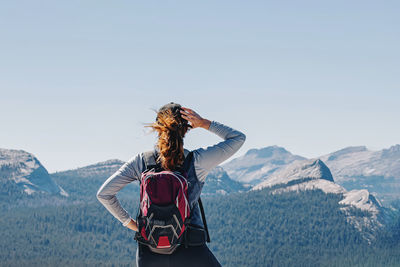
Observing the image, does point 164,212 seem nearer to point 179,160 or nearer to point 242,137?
point 179,160

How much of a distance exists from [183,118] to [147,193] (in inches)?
37.2

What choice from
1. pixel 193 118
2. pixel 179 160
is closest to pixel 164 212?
pixel 179 160

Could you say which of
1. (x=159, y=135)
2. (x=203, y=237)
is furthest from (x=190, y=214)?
(x=159, y=135)

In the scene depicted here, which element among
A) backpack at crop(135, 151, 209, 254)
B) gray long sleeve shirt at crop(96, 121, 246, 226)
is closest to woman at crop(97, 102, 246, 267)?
gray long sleeve shirt at crop(96, 121, 246, 226)

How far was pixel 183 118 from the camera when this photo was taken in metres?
7.00

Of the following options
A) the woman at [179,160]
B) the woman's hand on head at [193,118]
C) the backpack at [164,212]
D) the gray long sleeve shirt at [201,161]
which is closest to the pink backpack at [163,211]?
the backpack at [164,212]

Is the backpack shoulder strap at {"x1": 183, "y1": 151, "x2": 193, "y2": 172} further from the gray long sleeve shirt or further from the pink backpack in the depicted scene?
the pink backpack

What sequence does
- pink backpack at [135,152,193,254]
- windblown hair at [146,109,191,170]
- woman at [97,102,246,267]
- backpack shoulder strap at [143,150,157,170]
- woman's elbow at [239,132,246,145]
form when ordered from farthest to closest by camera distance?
woman's elbow at [239,132,246,145] < backpack shoulder strap at [143,150,157,170] < windblown hair at [146,109,191,170] < woman at [97,102,246,267] < pink backpack at [135,152,193,254]

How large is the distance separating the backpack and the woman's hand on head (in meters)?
0.64

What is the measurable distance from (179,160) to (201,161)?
258 millimetres

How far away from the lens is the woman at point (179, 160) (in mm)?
6707

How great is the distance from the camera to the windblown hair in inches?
269

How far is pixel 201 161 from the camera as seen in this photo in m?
7.02

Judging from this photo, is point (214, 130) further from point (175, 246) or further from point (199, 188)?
point (175, 246)
